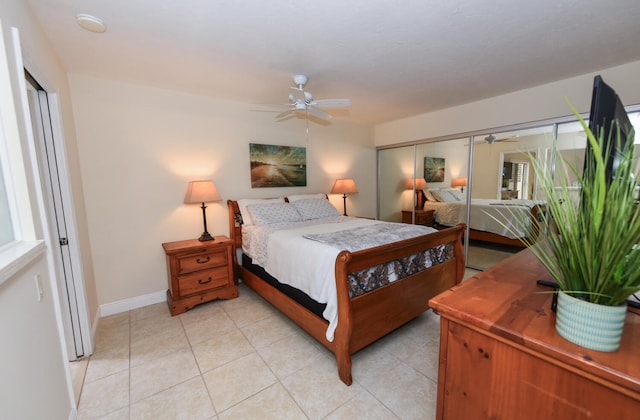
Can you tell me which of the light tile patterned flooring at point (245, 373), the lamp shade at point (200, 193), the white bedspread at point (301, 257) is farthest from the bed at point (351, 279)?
the lamp shade at point (200, 193)

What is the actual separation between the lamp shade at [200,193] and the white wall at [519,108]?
324 centimetres

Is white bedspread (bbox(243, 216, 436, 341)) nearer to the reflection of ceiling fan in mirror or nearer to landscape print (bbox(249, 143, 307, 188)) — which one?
landscape print (bbox(249, 143, 307, 188))

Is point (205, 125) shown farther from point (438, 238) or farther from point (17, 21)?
point (438, 238)

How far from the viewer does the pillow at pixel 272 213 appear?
10.3ft

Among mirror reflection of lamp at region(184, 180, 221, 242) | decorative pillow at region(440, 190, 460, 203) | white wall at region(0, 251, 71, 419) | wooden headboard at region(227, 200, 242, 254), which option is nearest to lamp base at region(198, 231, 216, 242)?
mirror reflection of lamp at region(184, 180, 221, 242)

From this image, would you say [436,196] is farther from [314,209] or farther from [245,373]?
[245,373]

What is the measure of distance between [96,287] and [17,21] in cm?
229

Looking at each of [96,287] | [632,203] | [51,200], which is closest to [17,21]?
[51,200]

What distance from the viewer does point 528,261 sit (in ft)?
4.81

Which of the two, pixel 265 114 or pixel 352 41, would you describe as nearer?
pixel 352 41

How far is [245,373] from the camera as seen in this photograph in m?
1.89

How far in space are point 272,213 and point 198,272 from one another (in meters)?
1.03

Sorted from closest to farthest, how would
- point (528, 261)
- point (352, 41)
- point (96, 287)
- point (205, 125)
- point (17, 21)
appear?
1. point (17, 21)
2. point (528, 261)
3. point (352, 41)
4. point (96, 287)
5. point (205, 125)

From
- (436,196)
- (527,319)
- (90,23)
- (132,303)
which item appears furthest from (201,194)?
(436,196)
